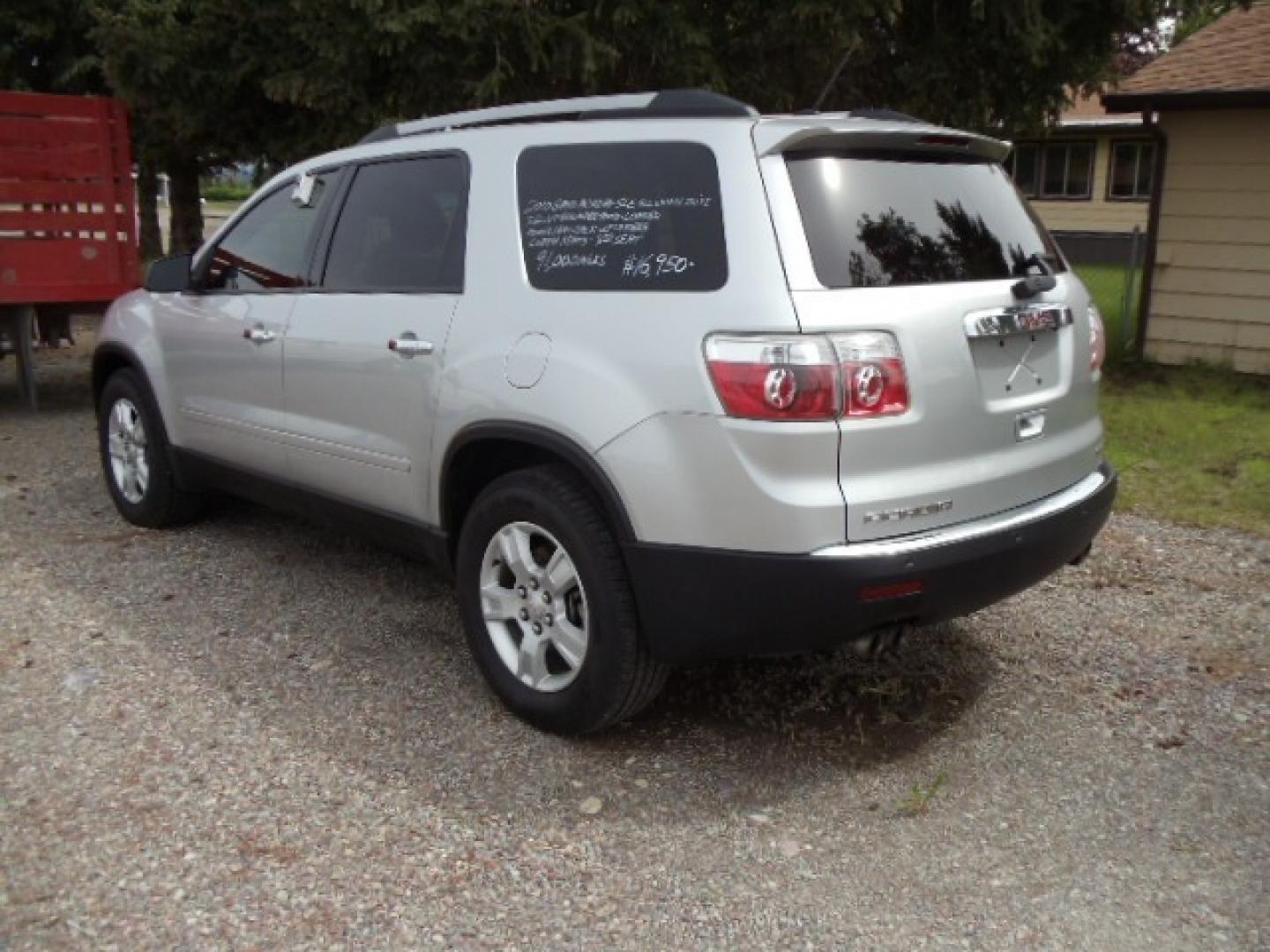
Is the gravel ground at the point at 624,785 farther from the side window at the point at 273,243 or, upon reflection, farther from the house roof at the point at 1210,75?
the house roof at the point at 1210,75

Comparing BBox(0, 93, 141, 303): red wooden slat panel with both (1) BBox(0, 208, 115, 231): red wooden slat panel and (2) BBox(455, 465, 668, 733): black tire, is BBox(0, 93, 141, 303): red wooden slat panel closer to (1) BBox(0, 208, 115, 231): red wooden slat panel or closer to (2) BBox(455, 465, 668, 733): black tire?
(1) BBox(0, 208, 115, 231): red wooden slat panel

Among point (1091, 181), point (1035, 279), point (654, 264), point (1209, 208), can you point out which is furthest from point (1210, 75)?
point (1091, 181)

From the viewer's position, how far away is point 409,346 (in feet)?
12.8

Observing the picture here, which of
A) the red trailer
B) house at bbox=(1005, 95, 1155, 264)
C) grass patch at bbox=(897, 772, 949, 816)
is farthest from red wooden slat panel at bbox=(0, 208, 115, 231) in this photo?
house at bbox=(1005, 95, 1155, 264)

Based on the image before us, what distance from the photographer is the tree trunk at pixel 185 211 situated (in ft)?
49.2

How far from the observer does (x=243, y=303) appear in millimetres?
4840

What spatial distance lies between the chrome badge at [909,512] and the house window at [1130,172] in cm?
2685

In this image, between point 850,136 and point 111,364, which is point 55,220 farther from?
point 850,136

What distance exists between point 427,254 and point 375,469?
0.78 metres

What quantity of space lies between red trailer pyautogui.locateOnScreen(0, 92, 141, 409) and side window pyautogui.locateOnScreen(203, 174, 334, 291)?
4084mm

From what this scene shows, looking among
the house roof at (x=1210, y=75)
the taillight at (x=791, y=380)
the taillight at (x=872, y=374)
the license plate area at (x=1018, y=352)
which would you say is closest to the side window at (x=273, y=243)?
the taillight at (x=791, y=380)

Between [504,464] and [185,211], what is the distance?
43.3 ft

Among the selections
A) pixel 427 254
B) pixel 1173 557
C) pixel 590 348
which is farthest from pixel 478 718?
pixel 1173 557

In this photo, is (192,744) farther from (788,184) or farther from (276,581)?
(788,184)
